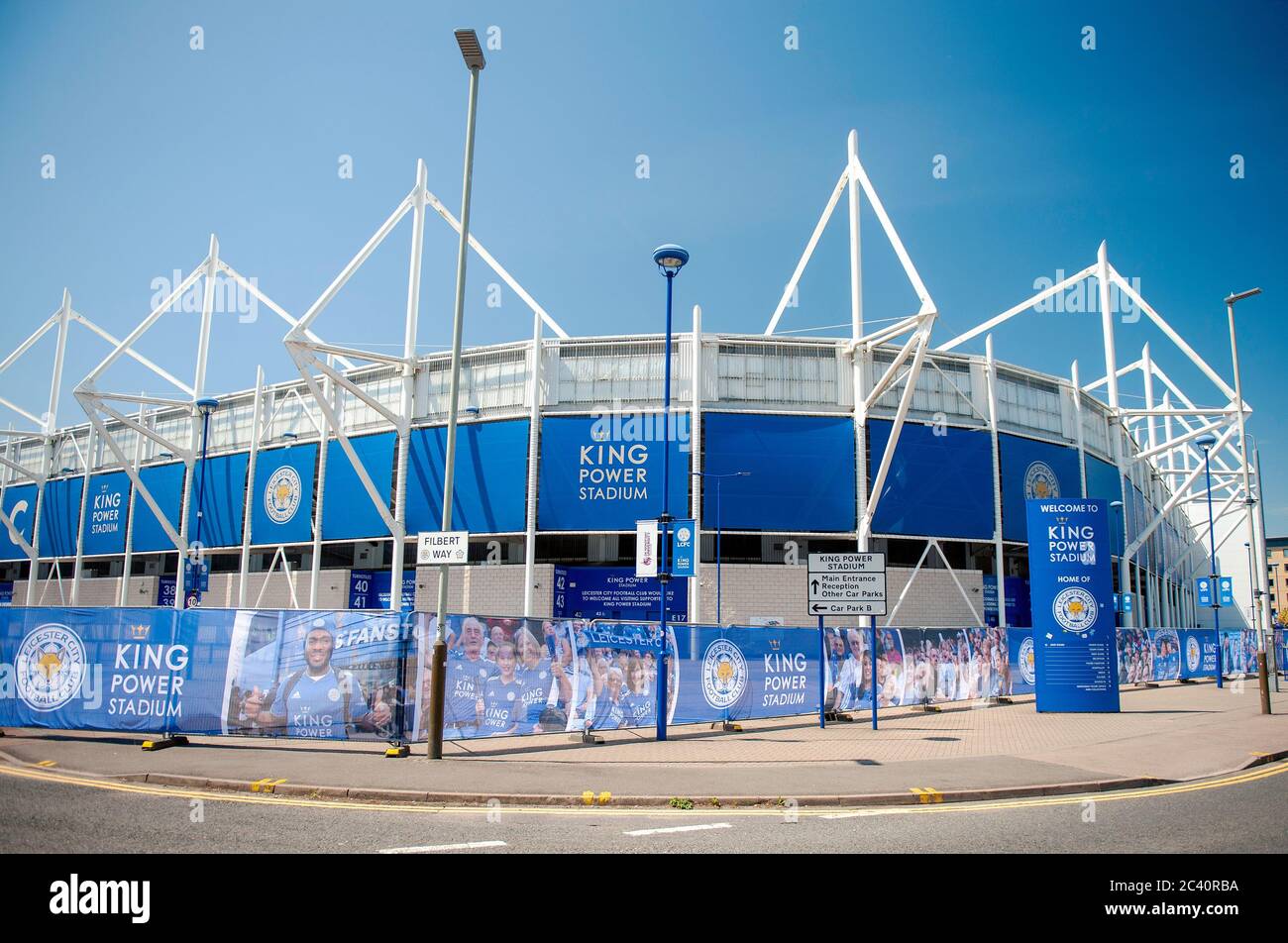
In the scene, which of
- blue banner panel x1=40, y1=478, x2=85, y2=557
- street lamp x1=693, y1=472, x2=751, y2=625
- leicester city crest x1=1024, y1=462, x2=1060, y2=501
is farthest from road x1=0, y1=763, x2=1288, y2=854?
blue banner panel x1=40, y1=478, x2=85, y2=557

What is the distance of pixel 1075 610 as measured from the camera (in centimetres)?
2022

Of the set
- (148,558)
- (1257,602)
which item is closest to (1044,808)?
(1257,602)

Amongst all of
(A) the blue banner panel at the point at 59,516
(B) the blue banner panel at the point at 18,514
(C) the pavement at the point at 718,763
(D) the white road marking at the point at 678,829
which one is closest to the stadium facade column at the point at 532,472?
(C) the pavement at the point at 718,763

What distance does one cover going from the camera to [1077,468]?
41625mm

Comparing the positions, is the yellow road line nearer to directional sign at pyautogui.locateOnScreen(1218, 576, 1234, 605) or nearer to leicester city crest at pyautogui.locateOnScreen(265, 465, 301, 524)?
directional sign at pyautogui.locateOnScreen(1218, 576, 1234, 605)

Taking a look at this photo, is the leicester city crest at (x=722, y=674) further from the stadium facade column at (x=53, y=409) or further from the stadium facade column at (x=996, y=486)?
the stadium facade column at (x=53, y=409)

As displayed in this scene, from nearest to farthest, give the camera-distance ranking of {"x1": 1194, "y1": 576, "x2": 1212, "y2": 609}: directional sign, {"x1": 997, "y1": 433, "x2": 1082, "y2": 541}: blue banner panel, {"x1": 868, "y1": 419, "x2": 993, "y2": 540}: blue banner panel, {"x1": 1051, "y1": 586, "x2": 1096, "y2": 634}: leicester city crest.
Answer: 1. {"x1": 1051, "y1": 586, "x2": 1096, "y2": 634}: leicester city crest
2. {"x1": 1194, "y1": 576, "x2": 1212, "y2": 609}: directional sign
3. {"x1": 868, "y1": 419, "x2": 993, "y2": 540}: blue banner panel
4. {"x1": 997, "y1": 433, "x2": 1082, "y2": 541}: blue banner panel

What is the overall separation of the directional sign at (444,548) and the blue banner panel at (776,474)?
21294 mm

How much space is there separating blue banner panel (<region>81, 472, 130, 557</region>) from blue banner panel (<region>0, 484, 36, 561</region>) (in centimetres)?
852

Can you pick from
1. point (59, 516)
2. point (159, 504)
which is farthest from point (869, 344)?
point (59, 516)

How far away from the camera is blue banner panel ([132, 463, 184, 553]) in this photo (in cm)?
4678

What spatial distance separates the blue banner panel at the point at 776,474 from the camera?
34.0m
